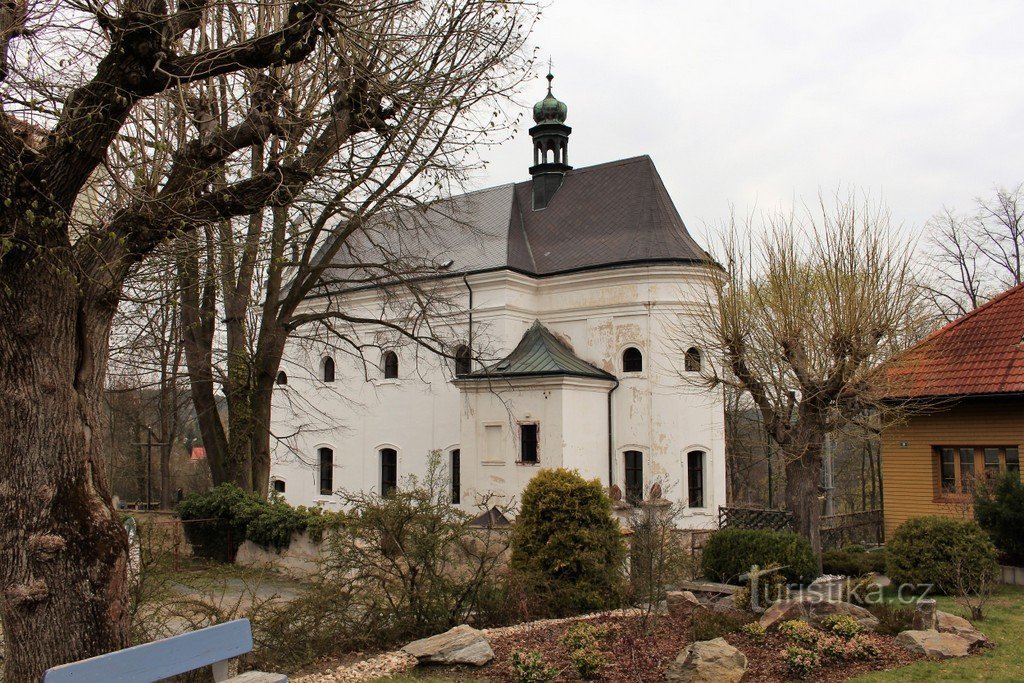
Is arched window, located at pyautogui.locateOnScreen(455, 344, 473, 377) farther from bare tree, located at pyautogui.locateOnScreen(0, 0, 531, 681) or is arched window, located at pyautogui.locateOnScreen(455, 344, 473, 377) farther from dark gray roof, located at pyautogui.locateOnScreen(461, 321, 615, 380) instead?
bare tree, located at pyautogui.locateOnScreen(0, 0, 531, 681)

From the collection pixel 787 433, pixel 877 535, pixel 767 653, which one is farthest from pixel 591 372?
pixel 767 653

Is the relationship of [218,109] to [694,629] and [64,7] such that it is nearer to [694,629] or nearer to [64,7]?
[64,7]

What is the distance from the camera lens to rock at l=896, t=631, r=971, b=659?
27.0ft

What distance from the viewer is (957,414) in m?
17.7

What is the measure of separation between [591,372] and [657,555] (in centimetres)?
1355

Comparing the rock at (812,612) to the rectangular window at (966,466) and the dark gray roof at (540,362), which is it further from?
the dark gray roof at (540,362)

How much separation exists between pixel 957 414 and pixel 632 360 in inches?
348

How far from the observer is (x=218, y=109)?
480 inches

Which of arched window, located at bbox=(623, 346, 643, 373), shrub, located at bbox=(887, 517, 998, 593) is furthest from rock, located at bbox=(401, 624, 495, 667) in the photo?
arched window, located at bbox=(623, 346, 643, 373)

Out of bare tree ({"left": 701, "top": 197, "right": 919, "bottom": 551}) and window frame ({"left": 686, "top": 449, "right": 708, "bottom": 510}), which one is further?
window frame ({"left": 686, "top": 449, "right": 708, "bottom": 510})

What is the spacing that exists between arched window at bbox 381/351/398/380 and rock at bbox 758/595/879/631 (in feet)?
67.3

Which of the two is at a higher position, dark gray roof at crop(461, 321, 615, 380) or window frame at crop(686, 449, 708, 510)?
dark gray roof at crop(461, 321, 615, 380)

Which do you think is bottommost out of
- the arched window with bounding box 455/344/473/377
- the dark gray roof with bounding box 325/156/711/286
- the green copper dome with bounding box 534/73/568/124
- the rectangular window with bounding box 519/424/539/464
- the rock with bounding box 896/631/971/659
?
the rock with bounding box 896/631/971/659

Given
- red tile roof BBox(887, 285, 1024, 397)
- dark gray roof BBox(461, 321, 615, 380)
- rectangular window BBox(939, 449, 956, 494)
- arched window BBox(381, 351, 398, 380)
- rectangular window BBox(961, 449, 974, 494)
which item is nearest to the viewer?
red tile roof BBox(887, 285, 1024, 397)
